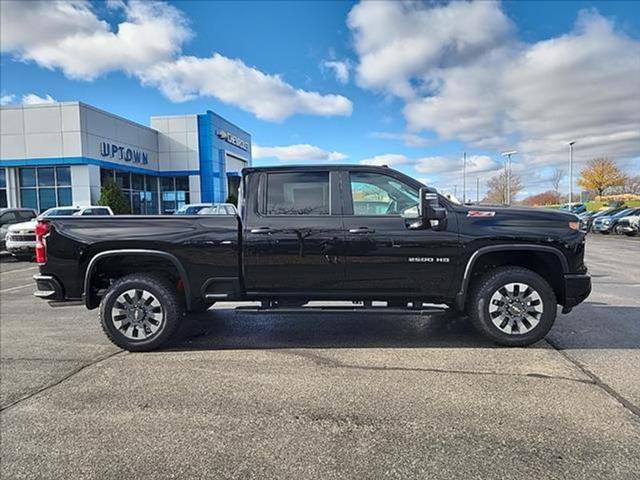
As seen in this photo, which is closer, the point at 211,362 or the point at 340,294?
the point at 211,362

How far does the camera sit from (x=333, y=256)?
16.3ft

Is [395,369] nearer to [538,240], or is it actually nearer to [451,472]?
[451,472]

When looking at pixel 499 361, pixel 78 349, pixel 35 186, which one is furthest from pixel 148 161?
pixel 499 361

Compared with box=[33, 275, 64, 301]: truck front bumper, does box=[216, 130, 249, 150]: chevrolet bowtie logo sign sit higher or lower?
higher

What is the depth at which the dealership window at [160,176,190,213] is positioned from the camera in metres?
37.5

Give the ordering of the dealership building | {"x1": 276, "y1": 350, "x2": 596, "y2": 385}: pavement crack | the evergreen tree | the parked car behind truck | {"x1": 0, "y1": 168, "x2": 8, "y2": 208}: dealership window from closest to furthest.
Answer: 1. {"x1": 276, "y1": 350, "x2": 596, "y2": 385}: pavement crack
2. the parked car behind truck
3. the evergreen tree
4. the dealership building
5. {"x1": 0, "y1": 168, "x2": 8, "y2": 208}: dealership window

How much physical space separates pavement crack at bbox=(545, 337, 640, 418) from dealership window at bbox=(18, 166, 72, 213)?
88.5ft

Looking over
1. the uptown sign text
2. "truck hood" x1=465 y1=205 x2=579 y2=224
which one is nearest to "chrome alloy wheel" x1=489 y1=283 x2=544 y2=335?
"truck hood" x1=465 y1=205 x2=579 y2=224

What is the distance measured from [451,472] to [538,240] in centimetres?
301

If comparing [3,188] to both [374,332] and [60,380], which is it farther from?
[374,332]

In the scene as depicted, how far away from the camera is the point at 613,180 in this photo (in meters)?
64.7

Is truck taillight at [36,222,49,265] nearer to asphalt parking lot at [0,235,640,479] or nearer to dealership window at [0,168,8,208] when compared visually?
asphalt parking lot at [0,235,640,479]

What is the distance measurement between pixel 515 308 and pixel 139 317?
4.07m

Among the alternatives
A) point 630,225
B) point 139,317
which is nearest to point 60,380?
point 139,317
